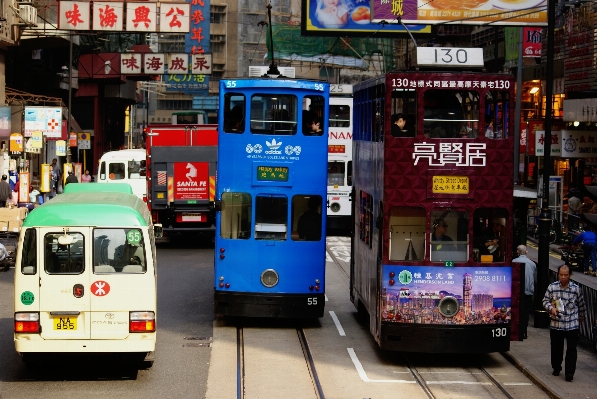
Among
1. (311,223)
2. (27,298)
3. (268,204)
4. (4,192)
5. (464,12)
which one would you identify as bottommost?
(27,298)

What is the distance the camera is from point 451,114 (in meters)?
14.7

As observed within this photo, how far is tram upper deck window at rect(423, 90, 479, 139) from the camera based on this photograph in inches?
576

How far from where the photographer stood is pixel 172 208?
2922 cm

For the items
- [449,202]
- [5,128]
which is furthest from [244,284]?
[5,128]

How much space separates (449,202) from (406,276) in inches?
46.9

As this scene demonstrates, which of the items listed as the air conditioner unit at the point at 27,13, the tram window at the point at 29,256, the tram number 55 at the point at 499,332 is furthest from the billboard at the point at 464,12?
the air conditioner unit at the point at 27,13

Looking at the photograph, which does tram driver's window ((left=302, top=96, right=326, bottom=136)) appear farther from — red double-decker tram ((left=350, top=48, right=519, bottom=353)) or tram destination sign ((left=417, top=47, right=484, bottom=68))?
red double-decker tram ((left=350, top=48, right=519, bottom=353))

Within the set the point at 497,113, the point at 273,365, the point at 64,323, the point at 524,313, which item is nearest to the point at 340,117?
the point at 524,313

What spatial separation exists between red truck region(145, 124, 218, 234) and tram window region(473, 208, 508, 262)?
603 inches

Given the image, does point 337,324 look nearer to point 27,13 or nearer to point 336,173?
point 336,173

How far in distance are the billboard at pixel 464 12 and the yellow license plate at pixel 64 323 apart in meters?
17.4

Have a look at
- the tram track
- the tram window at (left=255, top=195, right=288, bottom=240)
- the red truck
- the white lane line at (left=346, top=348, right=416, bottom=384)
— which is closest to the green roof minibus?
the tram track

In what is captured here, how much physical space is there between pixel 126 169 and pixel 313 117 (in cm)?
1822

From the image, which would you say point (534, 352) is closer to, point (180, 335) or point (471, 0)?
point (180, 335)
